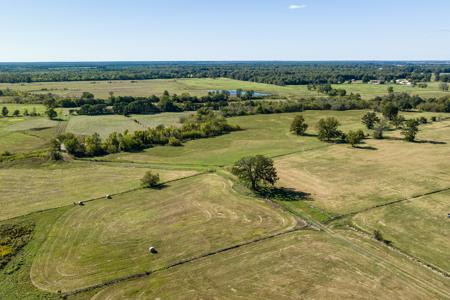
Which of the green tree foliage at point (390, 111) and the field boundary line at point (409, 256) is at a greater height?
the green tree foliage at point (390, 111)

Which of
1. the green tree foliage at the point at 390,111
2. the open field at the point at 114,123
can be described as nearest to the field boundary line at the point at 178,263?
the open field at the point at 114,123

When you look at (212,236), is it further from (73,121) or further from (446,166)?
(73,121)

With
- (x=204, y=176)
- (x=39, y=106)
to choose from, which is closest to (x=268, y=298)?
(x=204, y=176)

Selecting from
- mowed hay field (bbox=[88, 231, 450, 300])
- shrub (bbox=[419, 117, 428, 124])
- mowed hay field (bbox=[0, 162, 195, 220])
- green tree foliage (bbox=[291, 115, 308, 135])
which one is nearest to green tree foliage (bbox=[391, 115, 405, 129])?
shrub (bbox=[419, 117, 428, 124])

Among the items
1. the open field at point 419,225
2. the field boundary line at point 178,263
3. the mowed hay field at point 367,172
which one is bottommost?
the field boundary line at point 178,263

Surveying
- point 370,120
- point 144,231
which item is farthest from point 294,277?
point 370,120

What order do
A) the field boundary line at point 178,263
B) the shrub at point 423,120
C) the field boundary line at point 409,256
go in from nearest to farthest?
the field boundary line at point 178,263
the field boundary line at point 409,256
the shrub at point 423,120

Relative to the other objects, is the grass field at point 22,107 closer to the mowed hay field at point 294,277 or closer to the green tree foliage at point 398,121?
the mowed hay field at point 294,277
